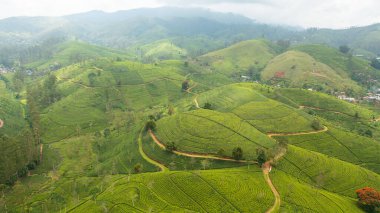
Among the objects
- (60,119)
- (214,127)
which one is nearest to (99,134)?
(60,119)

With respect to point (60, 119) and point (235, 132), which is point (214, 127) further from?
point (60, 119)

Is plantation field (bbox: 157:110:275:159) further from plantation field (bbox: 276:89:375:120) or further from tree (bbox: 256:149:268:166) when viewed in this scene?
plantation field (bbox: 276:89:375:120)

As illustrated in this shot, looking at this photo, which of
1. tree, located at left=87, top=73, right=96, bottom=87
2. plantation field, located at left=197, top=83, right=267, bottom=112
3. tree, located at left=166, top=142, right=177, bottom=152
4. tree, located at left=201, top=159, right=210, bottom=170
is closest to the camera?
tree, located at left=201, top=159, right=210, bottom=170

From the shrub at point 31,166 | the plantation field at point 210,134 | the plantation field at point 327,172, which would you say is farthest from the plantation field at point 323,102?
the shrub at point 31,166

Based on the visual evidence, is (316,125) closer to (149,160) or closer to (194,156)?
(194,156)

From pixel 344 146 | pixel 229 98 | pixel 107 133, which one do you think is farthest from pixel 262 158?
pixel 107 133

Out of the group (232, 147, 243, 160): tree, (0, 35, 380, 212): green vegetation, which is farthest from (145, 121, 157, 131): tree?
(232, 147, 243, 160): tree
